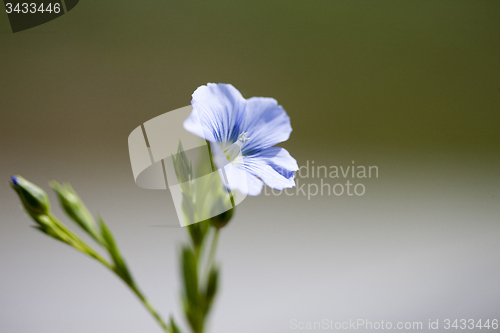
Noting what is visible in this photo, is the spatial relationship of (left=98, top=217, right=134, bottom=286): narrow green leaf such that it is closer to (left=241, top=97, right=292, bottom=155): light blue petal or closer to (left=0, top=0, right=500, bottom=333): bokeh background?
(left=241, top=97, right=292, bottom=155): light blue petal

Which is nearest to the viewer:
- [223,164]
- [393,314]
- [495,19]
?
[223,164]

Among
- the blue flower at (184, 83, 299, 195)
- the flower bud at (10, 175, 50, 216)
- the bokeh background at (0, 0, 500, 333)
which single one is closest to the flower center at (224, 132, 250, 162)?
the blue flower at (184, 83, 299, 195)

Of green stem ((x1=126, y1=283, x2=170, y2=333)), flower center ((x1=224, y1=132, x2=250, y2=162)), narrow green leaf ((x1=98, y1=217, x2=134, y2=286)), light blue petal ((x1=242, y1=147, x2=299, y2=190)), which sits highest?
flower center ((x1=224, y1=132, x2=250, y2=162))

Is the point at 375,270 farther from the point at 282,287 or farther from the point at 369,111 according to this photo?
the point at 369,111

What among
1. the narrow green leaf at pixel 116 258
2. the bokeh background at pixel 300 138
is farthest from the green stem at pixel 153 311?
the bokeh background at pixel 300 138

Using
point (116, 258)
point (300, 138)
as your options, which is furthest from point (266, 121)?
point (300, 138)

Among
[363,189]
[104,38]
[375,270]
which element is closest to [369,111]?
[363,189]

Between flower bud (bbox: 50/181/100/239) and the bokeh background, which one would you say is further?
the bokeh background

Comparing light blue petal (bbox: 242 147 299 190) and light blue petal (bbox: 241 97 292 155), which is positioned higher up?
light blue petal (bbox: 241 97 292 155)
